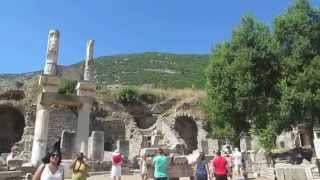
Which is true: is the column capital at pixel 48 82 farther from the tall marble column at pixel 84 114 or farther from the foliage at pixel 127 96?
the foliage at pixel 127 96

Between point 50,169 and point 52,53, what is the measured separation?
15449mm

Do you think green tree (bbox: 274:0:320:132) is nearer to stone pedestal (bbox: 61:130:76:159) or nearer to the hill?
stone pedestal (bbox: 61:130:76:159)

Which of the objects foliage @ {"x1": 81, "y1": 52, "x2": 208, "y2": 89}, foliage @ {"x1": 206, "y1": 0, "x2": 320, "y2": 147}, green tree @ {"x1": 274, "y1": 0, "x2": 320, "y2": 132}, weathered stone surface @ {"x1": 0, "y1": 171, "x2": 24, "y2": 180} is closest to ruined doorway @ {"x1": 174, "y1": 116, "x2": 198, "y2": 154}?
foliage @ {"x1": 206, "y1": 0, "x2": 320, "y2": 147}

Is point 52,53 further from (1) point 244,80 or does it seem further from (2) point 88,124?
(1) point 244,80

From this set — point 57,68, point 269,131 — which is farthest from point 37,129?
point 269,131

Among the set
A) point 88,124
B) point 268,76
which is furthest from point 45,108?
point 268,76

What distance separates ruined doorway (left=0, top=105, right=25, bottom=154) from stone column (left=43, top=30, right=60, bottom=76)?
72.3 ft

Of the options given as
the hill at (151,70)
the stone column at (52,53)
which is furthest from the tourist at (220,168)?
the hill at (151,70)

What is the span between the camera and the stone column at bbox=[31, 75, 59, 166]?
61.9 feet

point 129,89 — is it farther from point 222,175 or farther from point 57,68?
point 222,175

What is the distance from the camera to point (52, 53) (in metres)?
20.1

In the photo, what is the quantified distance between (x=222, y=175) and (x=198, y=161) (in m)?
0.97

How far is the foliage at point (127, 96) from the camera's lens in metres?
44.1

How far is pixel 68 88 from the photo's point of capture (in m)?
42.6
